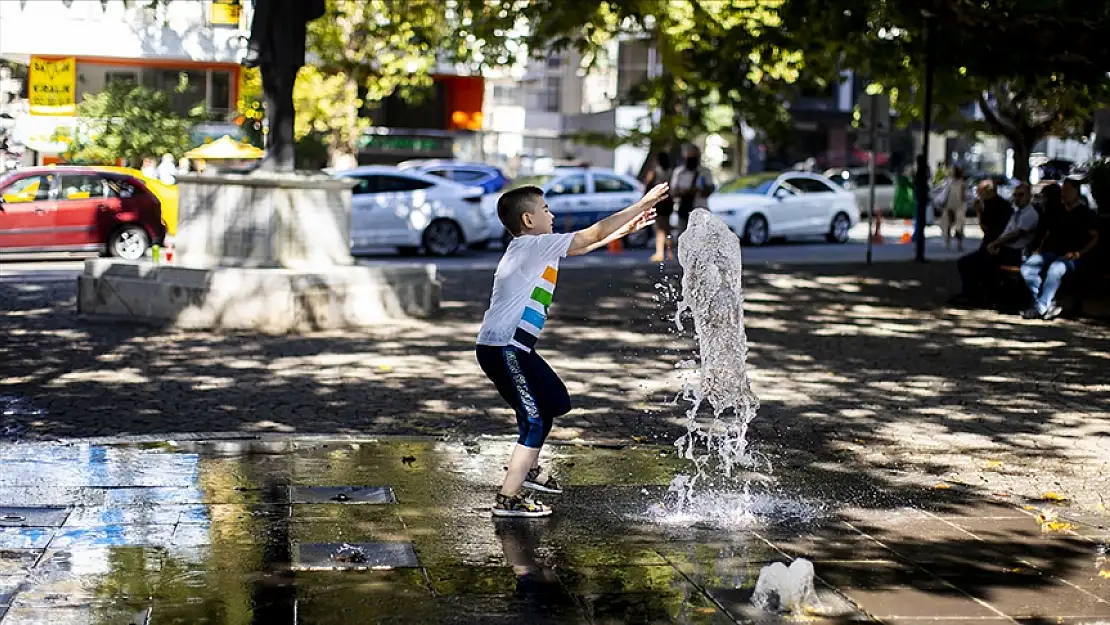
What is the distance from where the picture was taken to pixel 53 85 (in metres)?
48.1

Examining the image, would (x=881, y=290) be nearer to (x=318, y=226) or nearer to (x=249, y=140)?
(x=318, y=226)

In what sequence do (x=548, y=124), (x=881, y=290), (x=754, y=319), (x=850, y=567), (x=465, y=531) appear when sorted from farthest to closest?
(x=548, y=124)
(x=881, y=290)
(x=754, y=319)
(x=465, y=531)
(x=850, y=567)

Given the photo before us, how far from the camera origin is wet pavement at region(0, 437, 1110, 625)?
588 centimetres

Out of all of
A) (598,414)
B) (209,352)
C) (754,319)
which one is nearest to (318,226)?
(209,352)

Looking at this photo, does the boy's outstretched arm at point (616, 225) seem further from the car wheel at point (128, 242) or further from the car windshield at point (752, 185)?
the car windshield at point (752, 185)

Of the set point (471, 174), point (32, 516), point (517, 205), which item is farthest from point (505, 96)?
point (32, 516)

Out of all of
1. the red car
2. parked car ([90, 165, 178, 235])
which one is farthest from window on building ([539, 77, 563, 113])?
the red car

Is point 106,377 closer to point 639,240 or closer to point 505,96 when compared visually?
point 639,240

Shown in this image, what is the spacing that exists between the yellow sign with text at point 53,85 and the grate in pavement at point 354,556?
4285cm

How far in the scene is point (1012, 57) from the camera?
17.7 meters

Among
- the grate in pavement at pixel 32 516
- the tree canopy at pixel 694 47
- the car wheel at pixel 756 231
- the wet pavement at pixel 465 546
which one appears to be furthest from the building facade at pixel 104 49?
the grate in pavement at pixel 32 516

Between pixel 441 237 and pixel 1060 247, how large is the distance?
1318 cm

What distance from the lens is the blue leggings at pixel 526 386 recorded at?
746 cm

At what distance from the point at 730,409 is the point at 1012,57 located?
804 centimetres
